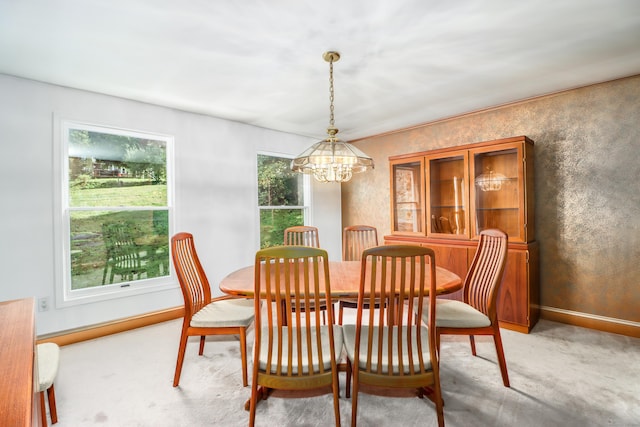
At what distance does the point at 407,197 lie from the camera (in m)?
4.09

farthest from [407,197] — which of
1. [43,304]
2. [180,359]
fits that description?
[43,304]

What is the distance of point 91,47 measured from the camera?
7.39ft

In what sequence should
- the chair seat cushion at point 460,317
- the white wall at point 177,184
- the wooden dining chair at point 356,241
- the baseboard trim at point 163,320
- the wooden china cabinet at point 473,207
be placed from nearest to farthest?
the chair seat cushion at point 460,317
the white wall at point 177,184
the baseboard trim at point 163,320
the wooden china cabinet at point 473,207
the wooden dining chair at point 356,241

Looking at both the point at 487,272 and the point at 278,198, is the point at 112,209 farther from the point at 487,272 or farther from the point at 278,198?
the point at 487,272

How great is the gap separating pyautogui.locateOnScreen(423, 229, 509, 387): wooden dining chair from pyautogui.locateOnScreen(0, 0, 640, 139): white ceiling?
141cm

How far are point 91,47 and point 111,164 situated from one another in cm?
134

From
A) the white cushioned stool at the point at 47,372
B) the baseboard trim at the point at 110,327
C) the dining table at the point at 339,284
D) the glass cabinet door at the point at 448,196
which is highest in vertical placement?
the glass cabinet door at the point at 448,196

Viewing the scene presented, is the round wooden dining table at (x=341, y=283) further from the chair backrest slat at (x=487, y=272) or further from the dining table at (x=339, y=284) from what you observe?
the chair backrest slat at (x=487, y=272)

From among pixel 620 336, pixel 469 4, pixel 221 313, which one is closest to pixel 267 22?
pixel 469 4

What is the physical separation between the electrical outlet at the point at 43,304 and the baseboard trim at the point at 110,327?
0.24 meters

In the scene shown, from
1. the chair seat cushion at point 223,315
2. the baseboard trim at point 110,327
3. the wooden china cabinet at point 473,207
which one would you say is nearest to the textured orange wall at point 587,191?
the wooden china cabinet at point 473,207

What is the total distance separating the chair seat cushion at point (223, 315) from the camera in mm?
2223

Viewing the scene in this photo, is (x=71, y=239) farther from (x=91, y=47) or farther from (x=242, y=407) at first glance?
(x=242, y=407)

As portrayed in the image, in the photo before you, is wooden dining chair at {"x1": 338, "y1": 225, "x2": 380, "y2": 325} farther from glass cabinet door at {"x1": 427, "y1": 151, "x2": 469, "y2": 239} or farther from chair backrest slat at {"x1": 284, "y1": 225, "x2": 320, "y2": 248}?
glass cabinet door at {"x1": 427, "y1": 151, "x2": 469, "y2": 239}
